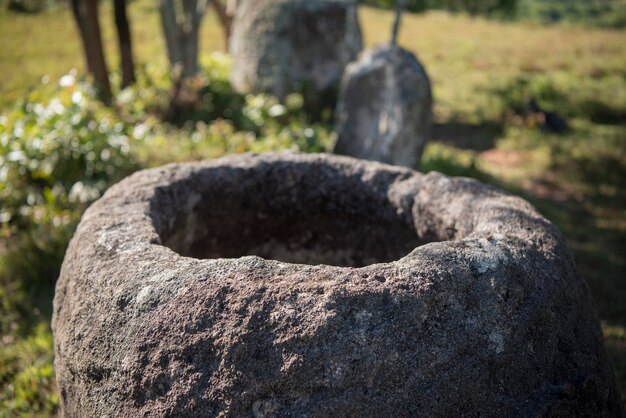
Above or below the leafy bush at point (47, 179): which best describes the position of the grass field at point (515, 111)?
below


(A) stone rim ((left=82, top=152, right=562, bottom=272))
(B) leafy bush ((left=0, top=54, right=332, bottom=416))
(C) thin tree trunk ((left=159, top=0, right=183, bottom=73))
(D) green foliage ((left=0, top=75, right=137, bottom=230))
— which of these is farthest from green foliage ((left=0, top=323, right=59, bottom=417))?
(C) thin tree trunk ((left=159, top=0, right=183, bottom=73))

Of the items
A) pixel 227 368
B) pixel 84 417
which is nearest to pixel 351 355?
pixel 227 368

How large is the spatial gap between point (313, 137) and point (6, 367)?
3188 millimetres

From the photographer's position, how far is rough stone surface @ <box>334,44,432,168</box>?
5633 millimetres

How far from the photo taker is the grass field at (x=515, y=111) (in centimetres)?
479

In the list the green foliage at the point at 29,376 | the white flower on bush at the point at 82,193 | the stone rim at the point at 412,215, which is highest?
the stone rim at the point at 412,215

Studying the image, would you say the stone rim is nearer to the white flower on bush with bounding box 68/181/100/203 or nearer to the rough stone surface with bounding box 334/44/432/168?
the white flower on bush with bounding box 68/181/100/203

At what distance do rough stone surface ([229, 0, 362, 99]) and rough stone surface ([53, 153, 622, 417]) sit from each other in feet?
19.1

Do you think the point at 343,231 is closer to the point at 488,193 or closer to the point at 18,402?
the point at 488,193

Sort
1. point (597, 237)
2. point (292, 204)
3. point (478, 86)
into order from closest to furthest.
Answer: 1. point (292, 204)
2. point (597, 237)
3. point (478, 86)

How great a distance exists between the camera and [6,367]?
3.60 metres

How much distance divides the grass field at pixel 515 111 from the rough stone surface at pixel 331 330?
1.54 meters

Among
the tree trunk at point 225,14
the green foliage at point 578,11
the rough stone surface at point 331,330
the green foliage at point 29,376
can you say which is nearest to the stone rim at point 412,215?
the rough stone surface at point 331,330

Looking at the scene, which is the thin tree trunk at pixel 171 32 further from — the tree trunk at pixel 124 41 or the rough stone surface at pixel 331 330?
the rough stone surface at pixel 331 330
